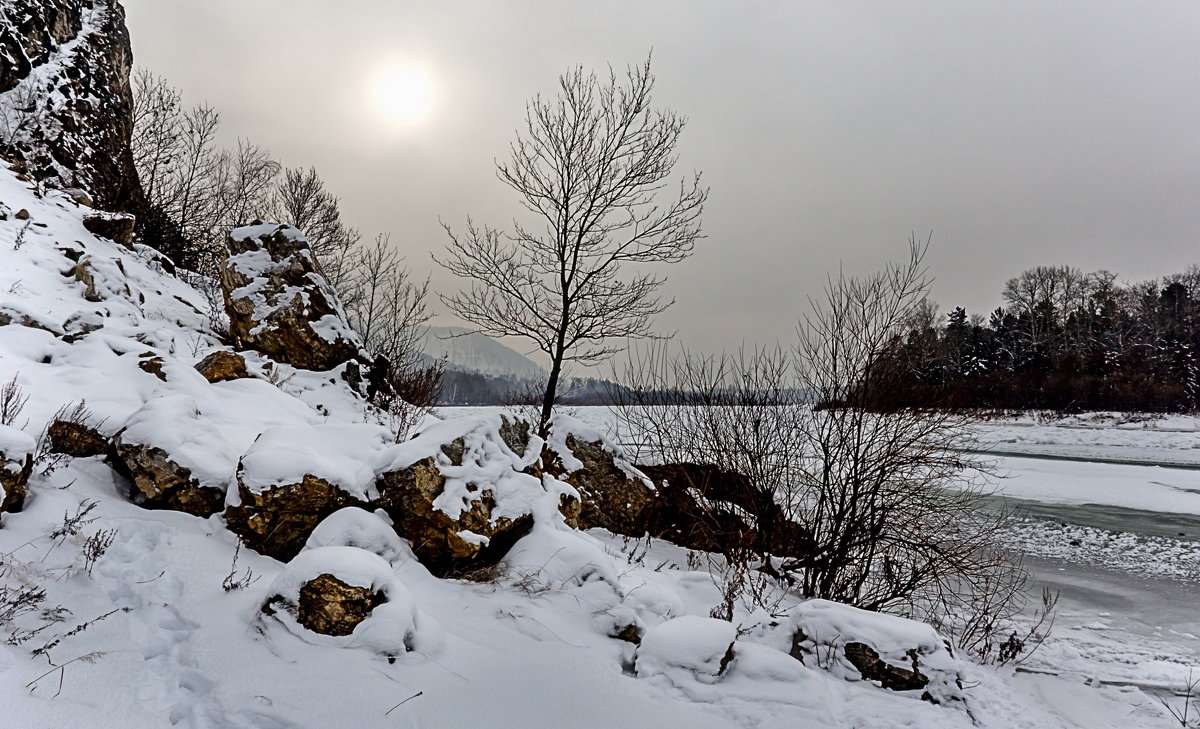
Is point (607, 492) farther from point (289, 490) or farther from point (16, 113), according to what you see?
point (16, 113)

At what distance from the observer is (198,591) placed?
3.46 meters

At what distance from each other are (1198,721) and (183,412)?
9.51m

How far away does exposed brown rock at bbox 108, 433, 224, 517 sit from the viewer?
427cm

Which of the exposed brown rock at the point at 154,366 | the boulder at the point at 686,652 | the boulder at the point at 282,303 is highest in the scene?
the boulder at the point at 282,303

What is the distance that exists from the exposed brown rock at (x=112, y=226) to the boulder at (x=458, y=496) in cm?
923

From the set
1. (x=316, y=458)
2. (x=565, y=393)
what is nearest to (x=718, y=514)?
(x=565, y=393)

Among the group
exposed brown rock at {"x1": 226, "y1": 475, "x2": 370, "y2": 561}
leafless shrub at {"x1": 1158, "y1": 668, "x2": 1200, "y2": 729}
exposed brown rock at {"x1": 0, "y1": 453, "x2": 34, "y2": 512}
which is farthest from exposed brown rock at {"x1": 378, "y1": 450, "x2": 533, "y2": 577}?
leafless shrub at {"x1": 1158, "y1": 668, "x2": 1200, "y2": 729}

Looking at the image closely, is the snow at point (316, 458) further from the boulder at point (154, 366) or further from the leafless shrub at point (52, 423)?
the boulder at point (154, 366)

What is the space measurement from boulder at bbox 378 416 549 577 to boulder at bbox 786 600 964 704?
2746mm

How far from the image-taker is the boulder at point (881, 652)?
145 inches

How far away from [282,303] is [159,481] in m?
5.12

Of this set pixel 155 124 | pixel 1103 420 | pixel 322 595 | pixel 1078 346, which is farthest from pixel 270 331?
pixel 1078 346

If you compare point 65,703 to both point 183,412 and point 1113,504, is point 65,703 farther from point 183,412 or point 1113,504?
point 1113,504

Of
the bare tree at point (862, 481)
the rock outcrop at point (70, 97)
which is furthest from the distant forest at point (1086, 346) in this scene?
the rock outcrop at point (70, 97)
